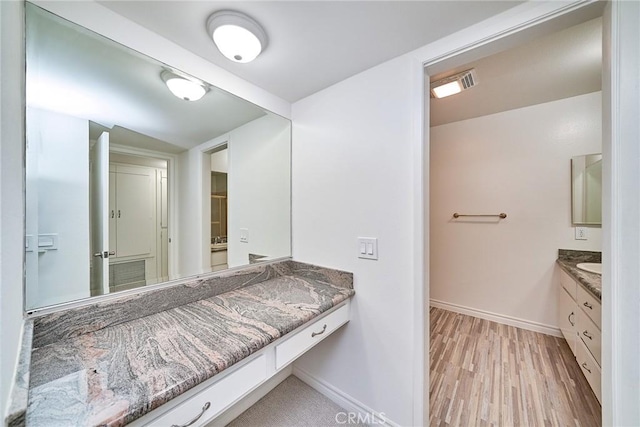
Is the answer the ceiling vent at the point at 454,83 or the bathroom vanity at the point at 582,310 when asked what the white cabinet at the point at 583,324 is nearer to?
the bathroom vanity at the point at 582,310

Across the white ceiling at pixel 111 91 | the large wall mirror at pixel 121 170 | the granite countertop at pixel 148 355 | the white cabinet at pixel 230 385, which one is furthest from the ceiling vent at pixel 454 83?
the white cabinet at pixel 230 385

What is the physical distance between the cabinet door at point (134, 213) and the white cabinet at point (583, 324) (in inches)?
103

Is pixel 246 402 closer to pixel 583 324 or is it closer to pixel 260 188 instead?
pixel 260 188

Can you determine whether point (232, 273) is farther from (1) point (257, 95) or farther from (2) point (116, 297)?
(1) point (257, 95)

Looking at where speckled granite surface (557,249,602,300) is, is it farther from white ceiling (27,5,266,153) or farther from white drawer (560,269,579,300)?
white ceiling (27,5,266,153)

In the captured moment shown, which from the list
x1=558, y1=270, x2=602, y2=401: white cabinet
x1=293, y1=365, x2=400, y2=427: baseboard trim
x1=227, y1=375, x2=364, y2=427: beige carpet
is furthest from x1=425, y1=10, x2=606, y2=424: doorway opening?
x1=227, y1=375, x2=364, y2=427: beige carpet

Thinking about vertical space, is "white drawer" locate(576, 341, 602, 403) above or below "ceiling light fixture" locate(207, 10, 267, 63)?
below

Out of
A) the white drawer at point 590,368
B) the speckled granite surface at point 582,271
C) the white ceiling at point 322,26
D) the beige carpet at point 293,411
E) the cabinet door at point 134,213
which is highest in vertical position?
the white ceiling at point 322,26

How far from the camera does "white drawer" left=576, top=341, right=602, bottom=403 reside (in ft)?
4.55

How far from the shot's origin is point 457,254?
113 inches

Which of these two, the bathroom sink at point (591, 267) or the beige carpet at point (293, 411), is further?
the bathroom sink at point (591, 267)

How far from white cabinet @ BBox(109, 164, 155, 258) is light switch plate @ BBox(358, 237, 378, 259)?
1181 millimetres

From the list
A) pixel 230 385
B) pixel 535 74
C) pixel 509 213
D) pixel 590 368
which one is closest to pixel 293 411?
pixel 230 385

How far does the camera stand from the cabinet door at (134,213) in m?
1.14
